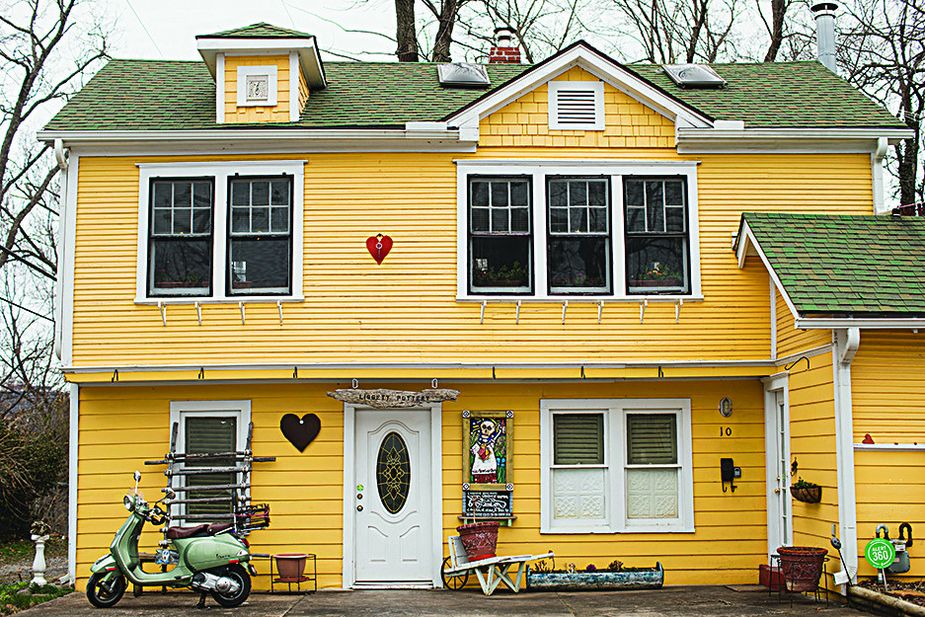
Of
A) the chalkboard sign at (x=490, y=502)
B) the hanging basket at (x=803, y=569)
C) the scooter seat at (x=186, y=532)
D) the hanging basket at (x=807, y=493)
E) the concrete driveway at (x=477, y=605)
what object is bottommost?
the concrete driveway at (x=477, y=605)

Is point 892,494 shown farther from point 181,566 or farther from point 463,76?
point 463,76

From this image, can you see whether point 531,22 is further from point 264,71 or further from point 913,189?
point 264,71

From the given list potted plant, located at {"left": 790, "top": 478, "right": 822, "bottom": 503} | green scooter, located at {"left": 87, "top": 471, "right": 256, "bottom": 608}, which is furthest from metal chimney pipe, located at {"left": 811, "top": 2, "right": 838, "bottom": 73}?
green scooter, located at {"left": 87, "top": 471, "right": 256, "bottom": 608}

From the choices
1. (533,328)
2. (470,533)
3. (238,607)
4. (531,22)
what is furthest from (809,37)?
Result: (238,607)

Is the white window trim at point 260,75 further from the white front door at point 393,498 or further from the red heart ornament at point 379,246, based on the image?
the white front door at point 393,498

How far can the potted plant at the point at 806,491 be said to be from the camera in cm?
1121

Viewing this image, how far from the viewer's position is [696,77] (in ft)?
48.8

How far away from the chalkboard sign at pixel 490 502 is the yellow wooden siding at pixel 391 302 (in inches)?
63.4

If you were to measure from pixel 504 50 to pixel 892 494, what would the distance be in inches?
361

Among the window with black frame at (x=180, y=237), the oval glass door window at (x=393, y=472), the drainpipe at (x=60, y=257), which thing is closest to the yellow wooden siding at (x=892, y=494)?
the oval glass door window at (x=393, y=472)

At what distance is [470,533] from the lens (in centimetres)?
1198

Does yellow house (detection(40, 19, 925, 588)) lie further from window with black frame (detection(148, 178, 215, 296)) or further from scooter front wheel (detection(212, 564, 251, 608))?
scooter front wheel (detection(212, 564, 251, 608))

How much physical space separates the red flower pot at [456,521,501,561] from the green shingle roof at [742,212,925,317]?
4.23m

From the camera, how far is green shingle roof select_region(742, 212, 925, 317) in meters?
10.8
